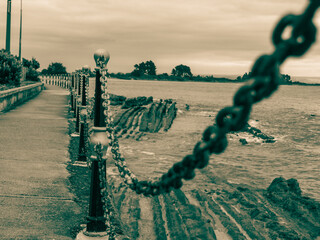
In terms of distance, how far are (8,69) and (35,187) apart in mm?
15312

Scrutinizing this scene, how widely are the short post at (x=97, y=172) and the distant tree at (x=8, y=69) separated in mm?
16842

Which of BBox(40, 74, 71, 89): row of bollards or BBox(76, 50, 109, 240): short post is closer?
BBox(76, 50, 109, 240): short post

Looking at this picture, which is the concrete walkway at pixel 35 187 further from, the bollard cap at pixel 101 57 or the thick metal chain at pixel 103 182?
the bollard cap at pixel 101 57

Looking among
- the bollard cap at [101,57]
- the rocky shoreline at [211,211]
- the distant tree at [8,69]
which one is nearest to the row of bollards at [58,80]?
the distant tree at [8,69]

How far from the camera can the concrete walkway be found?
4043mm

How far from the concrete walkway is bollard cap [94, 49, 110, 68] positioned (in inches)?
65.2

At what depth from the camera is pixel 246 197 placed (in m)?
9.19

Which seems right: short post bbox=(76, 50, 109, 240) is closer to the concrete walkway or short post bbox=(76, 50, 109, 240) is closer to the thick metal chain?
the thick metal chain

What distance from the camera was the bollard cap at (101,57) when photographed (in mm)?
3546

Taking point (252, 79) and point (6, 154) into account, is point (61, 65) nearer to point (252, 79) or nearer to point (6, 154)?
point (6, 154)

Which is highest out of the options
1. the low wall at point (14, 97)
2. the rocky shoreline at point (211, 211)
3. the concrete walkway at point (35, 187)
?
the low wall at point (14, 97)

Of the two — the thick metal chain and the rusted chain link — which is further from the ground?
the rusted chain link

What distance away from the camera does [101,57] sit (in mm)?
3574

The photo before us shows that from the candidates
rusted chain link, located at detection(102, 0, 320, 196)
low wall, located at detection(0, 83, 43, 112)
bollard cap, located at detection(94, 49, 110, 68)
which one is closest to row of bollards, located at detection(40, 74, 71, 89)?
low wall, located at detection(0, 83, 43, 112)
